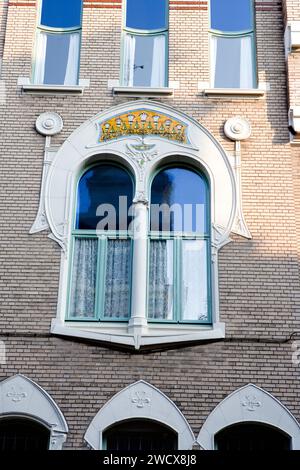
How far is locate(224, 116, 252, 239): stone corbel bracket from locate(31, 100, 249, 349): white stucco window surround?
0.07ft

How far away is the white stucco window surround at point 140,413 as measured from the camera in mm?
10070

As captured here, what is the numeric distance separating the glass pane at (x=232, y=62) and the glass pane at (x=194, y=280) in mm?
3108

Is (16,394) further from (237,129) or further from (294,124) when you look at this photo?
(294,124)

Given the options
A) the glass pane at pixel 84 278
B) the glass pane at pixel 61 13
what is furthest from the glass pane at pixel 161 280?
the glass pane at pixel 61 13

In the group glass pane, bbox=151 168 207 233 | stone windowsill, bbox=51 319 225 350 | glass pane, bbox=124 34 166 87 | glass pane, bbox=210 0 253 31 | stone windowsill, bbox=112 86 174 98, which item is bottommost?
stone windowsill, bbox=51 319 225 350

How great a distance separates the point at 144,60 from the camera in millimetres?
13078

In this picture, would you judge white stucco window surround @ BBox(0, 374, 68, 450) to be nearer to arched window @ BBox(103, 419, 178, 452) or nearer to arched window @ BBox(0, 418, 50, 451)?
arched window @ BBox(0, 418, 50, 451)

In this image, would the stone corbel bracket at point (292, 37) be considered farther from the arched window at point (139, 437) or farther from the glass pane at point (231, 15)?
the arched window at point (139, 437)

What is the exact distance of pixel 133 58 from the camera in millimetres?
13094

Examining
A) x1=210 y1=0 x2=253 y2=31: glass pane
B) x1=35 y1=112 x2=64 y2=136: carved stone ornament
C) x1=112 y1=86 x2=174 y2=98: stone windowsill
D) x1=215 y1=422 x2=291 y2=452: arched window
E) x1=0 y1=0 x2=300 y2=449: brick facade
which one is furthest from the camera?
x1=210 y1=0 x2=253 y2=31: glass pane

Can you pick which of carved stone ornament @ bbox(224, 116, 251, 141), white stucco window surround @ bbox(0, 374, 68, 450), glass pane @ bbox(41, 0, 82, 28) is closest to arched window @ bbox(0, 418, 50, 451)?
white stucco window surround @ bbox(0, 374, 68, 450)

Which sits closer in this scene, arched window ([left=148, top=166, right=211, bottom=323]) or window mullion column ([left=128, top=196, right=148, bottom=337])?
window mullion column ([left=128, top=196, right=148, bottom=337])

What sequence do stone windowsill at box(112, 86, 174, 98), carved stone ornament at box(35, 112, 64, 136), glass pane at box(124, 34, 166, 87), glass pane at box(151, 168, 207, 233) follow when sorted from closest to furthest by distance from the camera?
glass pane at box(151, 168, 207, 233) < carved stone ornament at box(35, 112, 64, 136) < stone windowsill at box(112, 86, 174, 98) < glass pane at box(124, 34, 166, 87)

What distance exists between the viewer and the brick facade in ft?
34.3
